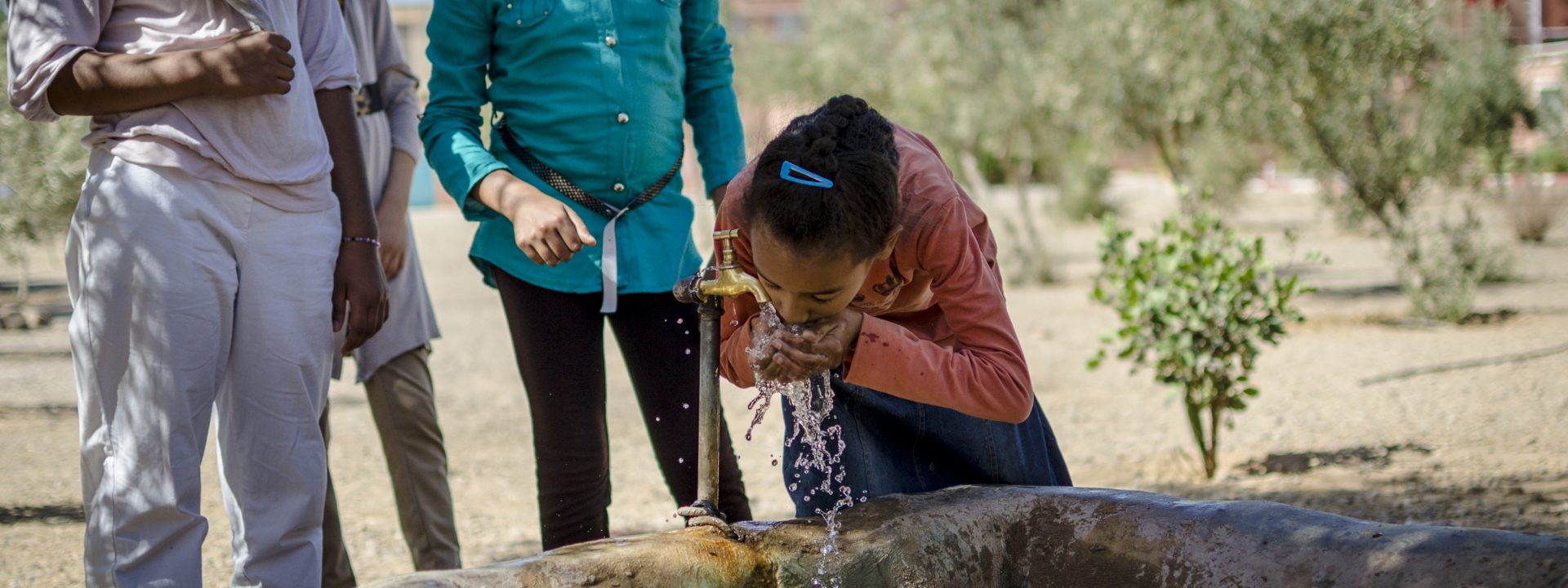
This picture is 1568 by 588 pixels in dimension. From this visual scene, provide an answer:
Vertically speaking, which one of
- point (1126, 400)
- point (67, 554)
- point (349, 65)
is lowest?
point (1126, 400)

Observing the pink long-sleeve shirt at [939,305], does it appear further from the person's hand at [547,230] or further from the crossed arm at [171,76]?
the crossed arm at [171,76]

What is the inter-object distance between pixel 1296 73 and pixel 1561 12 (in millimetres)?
25526

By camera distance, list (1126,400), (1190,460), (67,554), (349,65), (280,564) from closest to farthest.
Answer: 1. (280,564)
2. (349,65)
3. (67,554)
4. (1190,460)
5. (1126,400)

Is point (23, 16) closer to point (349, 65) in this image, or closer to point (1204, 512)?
point (349, 65)

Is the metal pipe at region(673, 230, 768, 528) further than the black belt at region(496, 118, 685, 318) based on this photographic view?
No

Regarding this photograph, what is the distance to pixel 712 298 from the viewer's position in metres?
2.10

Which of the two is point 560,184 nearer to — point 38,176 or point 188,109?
point 188,109

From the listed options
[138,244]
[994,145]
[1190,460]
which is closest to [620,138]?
[138,244]

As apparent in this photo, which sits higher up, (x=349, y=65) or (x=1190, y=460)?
(x=349, y=65)

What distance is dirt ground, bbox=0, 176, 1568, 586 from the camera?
13.8 ft

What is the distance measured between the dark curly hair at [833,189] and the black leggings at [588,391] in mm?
552

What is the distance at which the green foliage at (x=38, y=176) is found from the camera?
966cm

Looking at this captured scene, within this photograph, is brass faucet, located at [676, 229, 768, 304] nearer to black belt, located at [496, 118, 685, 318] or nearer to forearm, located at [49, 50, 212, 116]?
black belt, located at [496, 118, 685, 318]

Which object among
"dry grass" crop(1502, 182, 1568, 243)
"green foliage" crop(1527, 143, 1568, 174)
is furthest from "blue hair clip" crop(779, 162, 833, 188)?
"green foliage" crop(1527, 143, 1568, 174)
